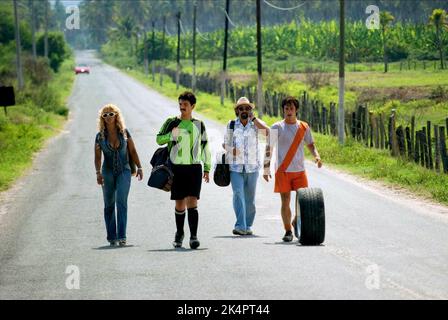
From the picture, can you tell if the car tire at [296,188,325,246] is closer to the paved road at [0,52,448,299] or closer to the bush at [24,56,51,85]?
the paved road at [0,52,448,299]

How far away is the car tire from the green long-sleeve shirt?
1325 mm

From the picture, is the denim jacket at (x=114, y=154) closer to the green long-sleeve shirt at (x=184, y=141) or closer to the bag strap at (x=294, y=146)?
the green long-sleeve shirt at (x=184, y=141)

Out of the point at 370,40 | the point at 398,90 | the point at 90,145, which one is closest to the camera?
the point at 90,145

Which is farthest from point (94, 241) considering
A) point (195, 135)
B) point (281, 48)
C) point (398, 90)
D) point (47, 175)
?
point (281, 48)

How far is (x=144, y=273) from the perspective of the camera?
35.9ft

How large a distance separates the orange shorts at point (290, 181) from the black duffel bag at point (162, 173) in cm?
160

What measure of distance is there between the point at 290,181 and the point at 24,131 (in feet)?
84.4

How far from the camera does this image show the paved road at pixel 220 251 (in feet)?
32.6

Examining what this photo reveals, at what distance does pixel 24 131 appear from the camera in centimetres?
3812

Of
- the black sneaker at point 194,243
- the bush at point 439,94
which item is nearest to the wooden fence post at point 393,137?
the black sneaker at point 194,243

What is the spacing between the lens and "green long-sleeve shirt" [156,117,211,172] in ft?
41.7
